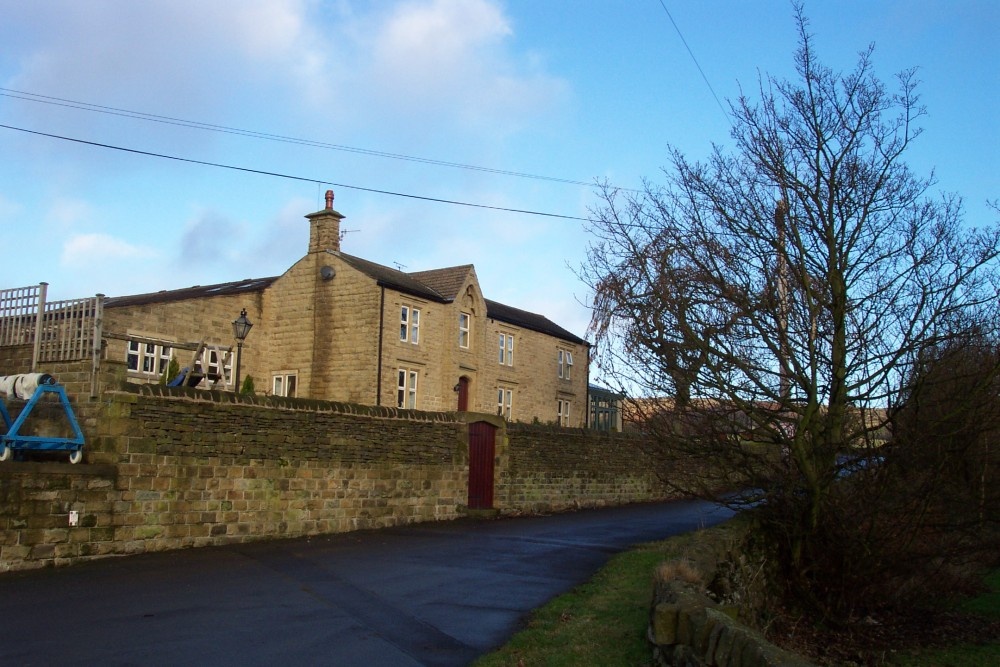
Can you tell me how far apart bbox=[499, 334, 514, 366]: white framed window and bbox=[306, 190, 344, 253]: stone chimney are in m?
8.42

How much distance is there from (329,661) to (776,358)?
634 cm

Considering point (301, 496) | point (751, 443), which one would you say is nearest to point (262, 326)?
point (301, 496)

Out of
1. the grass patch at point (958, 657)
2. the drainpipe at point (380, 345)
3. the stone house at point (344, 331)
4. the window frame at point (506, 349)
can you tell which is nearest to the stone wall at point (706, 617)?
the grass patch at point (958, 657)

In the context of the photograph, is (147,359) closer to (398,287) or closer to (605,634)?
(398,287)

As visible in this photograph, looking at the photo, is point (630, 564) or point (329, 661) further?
point (630, 564)

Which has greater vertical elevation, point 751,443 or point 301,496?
point 751,443

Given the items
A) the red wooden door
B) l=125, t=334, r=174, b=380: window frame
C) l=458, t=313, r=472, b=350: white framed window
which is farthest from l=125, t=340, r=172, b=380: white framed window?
l=458, t=313, r=472, b=350: white framed window

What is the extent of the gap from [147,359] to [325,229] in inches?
326

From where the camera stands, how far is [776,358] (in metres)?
11.0

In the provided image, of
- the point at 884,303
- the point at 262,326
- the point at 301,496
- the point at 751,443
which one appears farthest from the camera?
the point at 262,326

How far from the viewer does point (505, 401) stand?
37.5 m

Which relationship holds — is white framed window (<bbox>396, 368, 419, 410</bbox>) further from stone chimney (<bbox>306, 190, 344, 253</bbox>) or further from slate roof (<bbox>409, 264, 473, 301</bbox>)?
stone chimney (<bbox>306, 190, 344, 253</bbox>)

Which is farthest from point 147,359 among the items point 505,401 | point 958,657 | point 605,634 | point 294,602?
point 958,657

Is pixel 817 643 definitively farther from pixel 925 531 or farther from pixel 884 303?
pixel 884 303
